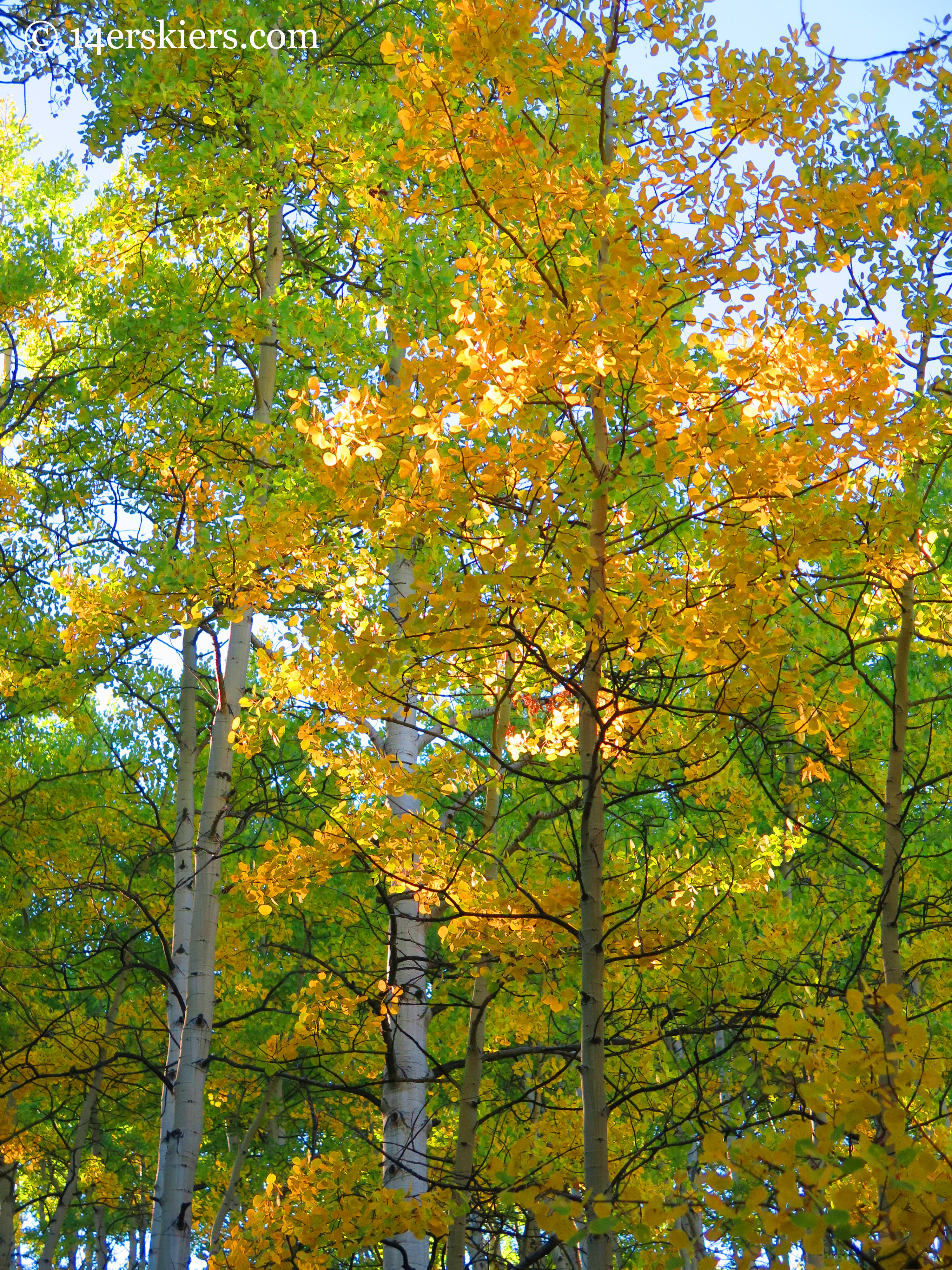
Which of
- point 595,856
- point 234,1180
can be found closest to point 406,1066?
point 595,856

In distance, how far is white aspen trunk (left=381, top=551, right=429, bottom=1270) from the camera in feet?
15.5

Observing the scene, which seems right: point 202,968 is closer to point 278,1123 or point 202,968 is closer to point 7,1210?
point 278,1123

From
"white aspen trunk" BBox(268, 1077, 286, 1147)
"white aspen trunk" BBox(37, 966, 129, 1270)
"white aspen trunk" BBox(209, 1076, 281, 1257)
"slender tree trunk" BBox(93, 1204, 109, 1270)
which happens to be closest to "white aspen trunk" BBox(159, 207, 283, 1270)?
"white aspen trunk" BBox(209, 1076, 281, 1257)

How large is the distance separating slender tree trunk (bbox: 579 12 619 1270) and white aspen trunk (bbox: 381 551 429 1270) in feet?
4.66

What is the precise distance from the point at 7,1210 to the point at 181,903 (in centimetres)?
741

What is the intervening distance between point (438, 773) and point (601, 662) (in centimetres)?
111

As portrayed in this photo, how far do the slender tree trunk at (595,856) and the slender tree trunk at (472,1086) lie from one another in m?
0.92

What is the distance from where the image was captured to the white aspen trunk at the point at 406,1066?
4719 mm

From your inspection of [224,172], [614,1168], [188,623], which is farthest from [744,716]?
[224,172]

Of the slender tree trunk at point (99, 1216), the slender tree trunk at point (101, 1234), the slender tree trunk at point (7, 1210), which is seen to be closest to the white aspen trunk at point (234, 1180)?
the slender tree trunk at point (99, 1216)

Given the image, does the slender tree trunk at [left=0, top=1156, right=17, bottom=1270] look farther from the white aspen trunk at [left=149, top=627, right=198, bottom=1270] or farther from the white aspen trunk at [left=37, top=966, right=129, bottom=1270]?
the white aspen trunk at [left=149, top=627, right=198, bottom=1270]

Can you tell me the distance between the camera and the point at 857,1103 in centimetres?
216

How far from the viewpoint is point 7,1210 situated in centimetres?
1161

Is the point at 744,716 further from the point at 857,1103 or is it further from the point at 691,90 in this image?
the point at 691,90
